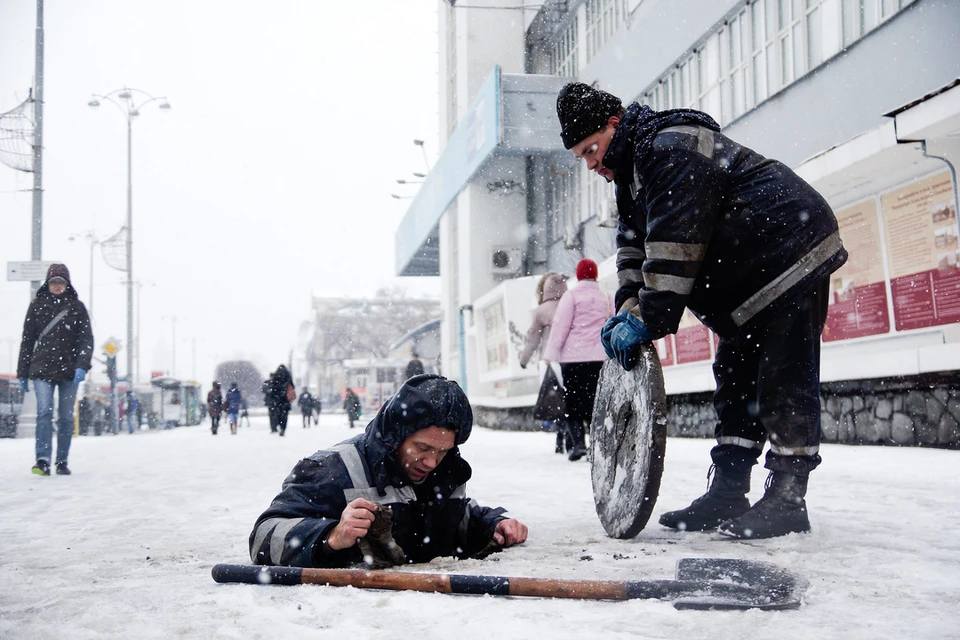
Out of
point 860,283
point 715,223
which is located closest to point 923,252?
point 860,283

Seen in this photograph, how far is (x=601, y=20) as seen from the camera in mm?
20172

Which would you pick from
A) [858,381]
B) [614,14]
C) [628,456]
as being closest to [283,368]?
[614,14]

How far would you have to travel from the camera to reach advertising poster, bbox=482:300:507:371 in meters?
19.2

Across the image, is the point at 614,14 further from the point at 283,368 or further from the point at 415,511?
the point at 415,511

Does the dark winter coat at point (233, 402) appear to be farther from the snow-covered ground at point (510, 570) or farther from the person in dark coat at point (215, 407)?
the snow-covered ground at point (510, 570)

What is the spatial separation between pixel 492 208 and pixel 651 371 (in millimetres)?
21740

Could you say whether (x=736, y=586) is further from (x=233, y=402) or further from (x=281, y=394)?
(x=233, y=402)

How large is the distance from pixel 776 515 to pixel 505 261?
21615 millimetres

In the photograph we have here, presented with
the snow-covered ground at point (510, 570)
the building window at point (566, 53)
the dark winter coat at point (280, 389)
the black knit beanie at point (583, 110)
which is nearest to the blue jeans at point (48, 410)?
the snow-covered ground at point (510, 570)

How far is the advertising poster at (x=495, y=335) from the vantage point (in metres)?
19.2

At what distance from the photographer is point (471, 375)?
2592 cm

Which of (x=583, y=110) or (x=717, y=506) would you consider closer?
(x=583, y=110)

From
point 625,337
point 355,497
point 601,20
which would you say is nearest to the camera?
point 355,497

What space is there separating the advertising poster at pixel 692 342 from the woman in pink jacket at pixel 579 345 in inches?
228
